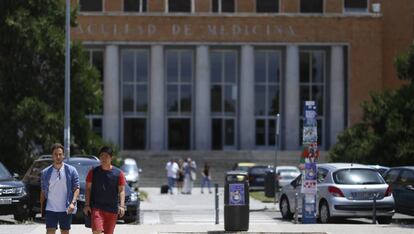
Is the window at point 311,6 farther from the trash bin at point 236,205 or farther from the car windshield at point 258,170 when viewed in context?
the trash bin at point 236,205

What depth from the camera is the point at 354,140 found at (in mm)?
39562

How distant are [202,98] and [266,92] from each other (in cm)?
502

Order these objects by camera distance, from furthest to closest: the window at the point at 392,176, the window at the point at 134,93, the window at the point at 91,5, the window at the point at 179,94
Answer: the window at the point at 179,94 → the window at the point at 91,5 → the window at the point at 134,93 → the window at the point at 392,176

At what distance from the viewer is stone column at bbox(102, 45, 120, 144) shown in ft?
202

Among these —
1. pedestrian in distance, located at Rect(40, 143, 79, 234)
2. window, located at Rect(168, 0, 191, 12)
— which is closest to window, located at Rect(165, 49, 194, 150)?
window, located at Rect(168, 0, 191, 12)

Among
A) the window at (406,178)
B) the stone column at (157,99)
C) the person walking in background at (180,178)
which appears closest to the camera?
the window at (406,178)

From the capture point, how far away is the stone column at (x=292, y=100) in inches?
2440

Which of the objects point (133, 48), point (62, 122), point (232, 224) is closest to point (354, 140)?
point (62, 122)

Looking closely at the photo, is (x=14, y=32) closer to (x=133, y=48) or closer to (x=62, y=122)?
(x=62, y=122)

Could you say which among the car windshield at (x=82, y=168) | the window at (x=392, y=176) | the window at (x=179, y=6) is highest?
the window at (x=179, y=6)

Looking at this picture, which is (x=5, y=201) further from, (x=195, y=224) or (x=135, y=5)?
(x=135, y=5)

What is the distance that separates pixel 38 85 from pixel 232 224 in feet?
58.8

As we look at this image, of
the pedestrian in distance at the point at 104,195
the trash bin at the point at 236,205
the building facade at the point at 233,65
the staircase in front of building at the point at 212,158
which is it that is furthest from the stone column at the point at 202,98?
the pedestrian in distance at the point at 104,195

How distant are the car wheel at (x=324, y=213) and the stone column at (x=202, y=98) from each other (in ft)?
131
